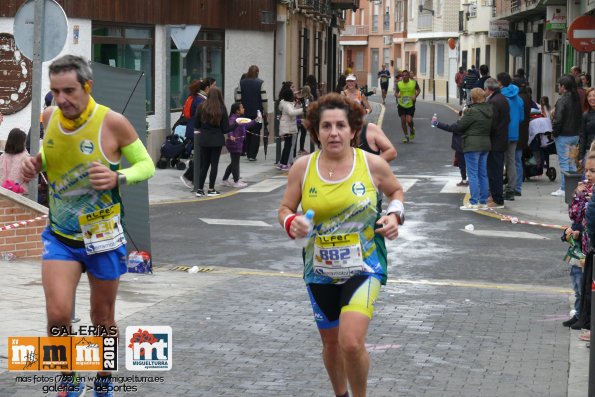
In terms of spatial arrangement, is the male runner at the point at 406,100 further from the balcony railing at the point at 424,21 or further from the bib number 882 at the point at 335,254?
the balcony railing at the point at 424,21

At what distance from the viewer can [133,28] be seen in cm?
2380

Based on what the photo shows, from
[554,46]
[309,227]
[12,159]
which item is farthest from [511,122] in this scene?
[554,46]

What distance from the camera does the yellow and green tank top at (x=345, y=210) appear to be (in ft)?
20.6

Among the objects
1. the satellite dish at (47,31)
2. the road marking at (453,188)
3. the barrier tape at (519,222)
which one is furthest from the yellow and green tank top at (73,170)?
the road marking at (453,188)

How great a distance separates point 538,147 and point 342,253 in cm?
1515

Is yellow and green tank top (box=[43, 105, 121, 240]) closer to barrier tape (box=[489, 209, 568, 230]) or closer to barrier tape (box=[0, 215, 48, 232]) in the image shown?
barrier tape (box=[0, 215, 48, 232])

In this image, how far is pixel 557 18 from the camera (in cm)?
3491

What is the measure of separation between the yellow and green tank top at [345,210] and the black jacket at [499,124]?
11395 mm

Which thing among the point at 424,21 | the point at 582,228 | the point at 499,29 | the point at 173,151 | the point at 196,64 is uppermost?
the point at 424,21

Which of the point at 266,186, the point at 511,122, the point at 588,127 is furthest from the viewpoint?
the point at 266,186

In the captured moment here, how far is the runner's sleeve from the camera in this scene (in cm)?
667

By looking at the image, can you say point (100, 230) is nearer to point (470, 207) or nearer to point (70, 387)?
point (70, 387)

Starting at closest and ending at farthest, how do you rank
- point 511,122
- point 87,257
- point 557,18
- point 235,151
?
point 87,257 < point 511,122 < point 235,151 < point 557,18

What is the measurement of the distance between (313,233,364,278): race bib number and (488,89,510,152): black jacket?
37.8ft
